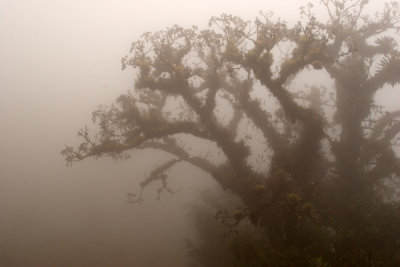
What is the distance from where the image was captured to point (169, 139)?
2103 cm

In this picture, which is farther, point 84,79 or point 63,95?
point 84,79

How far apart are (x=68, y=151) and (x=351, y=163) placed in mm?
16039

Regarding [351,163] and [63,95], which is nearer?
[351,163]

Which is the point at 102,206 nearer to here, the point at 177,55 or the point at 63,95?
the point at 177,55

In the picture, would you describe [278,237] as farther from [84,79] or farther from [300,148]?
[84,79]

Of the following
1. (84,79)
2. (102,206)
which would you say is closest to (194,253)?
(102,206)

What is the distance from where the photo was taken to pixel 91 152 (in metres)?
15.6

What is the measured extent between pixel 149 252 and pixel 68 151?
66.4 ft

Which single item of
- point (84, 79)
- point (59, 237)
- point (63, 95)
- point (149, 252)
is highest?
point (84, 79)

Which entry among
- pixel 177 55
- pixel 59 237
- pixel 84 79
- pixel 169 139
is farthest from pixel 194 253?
pixel 84 79

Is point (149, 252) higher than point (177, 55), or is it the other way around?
point (177, 55)

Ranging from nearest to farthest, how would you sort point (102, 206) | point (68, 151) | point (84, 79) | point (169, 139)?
point (68, 151) → point (169, 139) → point (102, 206) → point (84, 79)

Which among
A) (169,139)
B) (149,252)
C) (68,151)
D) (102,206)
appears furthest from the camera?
(102,206)

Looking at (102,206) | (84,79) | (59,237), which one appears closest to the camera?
(59,237)
